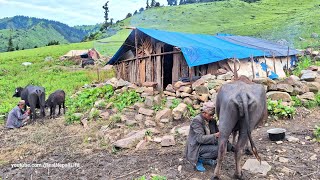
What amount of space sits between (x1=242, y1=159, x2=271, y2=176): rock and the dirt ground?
10 cm

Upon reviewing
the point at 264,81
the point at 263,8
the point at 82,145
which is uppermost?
the point at 263,8

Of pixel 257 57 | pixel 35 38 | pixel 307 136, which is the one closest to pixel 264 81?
pixel 307 136

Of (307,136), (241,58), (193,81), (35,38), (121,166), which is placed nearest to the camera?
(121,166)

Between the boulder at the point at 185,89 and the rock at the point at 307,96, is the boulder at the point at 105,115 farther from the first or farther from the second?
the rock at the point at 307,96

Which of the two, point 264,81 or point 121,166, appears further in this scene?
point 264,81

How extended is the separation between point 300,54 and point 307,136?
1239 cm

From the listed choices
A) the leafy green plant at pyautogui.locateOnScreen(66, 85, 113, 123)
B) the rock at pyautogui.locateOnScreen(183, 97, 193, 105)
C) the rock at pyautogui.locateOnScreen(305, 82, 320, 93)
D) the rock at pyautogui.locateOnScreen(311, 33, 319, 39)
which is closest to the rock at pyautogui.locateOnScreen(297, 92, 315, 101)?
the rock at pyautogui.locateOnScreen(305, 82, 320, 93)

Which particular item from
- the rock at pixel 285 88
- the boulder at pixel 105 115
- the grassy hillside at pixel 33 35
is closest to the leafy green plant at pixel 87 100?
the boulder at pixel 105 115

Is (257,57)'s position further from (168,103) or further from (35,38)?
(35,38)

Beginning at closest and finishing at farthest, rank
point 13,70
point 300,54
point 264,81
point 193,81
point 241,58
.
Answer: point 264,81 → point 193,81 → point 241,58 → point 300,54 → point 13,70

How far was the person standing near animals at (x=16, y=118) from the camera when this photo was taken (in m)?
10.4

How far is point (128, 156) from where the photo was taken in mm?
7148

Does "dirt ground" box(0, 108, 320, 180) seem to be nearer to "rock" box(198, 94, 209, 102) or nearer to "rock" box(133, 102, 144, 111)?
"rock" box(133, 102, 144, 111)

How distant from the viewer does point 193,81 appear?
11.9m
